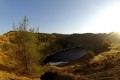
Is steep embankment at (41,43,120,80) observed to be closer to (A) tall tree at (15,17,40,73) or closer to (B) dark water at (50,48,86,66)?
(A) tall tree at (15,17,40,73)

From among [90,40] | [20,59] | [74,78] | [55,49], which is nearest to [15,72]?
[20,59]

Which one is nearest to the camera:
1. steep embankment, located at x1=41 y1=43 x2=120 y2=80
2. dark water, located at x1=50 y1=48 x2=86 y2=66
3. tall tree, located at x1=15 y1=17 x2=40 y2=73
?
steep embankment, located at x1=41 y1=43 x2=120 y2=80

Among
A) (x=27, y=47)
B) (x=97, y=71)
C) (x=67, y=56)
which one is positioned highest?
(x=27, y=47)

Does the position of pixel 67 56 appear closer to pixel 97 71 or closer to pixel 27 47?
pixel 27 47

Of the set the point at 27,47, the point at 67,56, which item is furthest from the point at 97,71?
the point at 67,56

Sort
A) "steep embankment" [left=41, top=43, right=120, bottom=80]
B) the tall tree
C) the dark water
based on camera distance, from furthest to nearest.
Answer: the dark water < the tall tree < "steep embankment" [left=41, top=43, right=120, bottom=80]

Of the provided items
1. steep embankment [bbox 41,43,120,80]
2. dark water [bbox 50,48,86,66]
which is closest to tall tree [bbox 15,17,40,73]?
steep embankment [bbox 41,43,120,80]

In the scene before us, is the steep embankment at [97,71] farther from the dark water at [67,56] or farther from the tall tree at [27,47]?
the dark water at [67,56]

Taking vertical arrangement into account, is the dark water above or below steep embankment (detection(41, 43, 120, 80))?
below

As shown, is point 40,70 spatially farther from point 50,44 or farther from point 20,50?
point 50,44

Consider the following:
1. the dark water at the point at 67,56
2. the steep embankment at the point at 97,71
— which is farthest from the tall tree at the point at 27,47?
the dark water at the point at 67,56

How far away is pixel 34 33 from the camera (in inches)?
1690

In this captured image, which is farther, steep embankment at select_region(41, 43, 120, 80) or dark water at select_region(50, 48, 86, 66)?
dark water at select_region(50, 48, 86, 66)

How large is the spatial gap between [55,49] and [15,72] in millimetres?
50377
